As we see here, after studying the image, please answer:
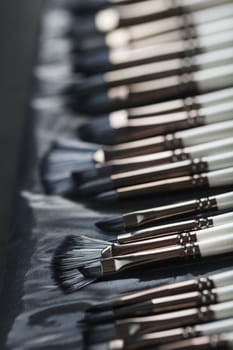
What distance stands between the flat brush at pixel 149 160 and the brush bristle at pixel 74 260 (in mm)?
103

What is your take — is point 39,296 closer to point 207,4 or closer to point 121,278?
point 121,278

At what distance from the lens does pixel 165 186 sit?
32.4 inches

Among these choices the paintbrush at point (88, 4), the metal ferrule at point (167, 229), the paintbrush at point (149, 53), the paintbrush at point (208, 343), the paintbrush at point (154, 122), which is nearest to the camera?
the paintbrush at point (208, 343)

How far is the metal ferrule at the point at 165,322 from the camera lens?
0.68 meters

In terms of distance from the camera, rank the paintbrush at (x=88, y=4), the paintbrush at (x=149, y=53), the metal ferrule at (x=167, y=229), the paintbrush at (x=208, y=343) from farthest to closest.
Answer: the paintbrush at (x=88, y=4) < the paintbrush at (x=149, y=53) < the metal ferrule at (x=167, y=229) < the paintbrush at (x=208, y=343)

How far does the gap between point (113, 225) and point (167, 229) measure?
0.07 m

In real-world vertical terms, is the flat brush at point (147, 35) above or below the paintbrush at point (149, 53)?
above

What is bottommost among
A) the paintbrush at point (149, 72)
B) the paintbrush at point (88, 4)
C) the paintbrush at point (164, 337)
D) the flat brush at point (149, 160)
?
the paintbrush at point (164, 337)

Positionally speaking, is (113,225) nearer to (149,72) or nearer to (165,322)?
(165,322)

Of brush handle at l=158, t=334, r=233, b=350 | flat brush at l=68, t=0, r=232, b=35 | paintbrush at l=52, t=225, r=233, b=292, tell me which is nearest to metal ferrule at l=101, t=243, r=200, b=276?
paintbrush at l=52, t=225, r=233, b=292

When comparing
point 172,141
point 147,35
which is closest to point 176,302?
point 172,141

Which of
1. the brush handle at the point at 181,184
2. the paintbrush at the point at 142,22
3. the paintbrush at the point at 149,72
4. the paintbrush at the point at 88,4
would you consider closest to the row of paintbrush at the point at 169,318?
the brush handle at the point at 181,184

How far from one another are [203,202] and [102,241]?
0.40 feet

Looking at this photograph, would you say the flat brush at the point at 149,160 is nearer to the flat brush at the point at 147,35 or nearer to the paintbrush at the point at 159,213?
the paintbrush at the point at 159,213
